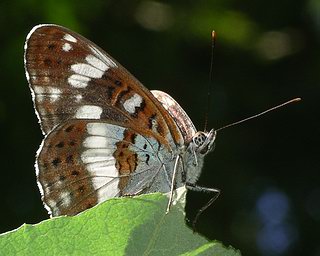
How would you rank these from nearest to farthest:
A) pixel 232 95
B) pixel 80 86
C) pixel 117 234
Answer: pixel 117 234
pixel 80 86
pixel 232 95

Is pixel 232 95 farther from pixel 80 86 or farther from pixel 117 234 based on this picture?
pixel 117 234

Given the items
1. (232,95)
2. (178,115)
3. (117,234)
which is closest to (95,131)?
(178,115)

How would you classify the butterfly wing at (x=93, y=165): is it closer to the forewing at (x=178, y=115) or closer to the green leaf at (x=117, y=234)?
the forewing at (x=178, y=115)

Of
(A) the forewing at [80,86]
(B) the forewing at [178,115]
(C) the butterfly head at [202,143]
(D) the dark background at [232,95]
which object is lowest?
(D) the dark background at [232,95]

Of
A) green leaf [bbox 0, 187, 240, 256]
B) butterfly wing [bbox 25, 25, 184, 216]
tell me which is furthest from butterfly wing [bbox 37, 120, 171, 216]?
green leaf [bbox 0, 187, 240, 256]


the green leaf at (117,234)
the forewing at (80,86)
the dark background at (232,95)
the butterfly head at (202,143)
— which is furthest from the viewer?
the dark background at (232,95)

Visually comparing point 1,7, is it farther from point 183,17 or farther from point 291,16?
point 291,16

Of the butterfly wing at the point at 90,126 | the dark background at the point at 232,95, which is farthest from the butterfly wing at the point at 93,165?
the dark background at the point at 232,95
